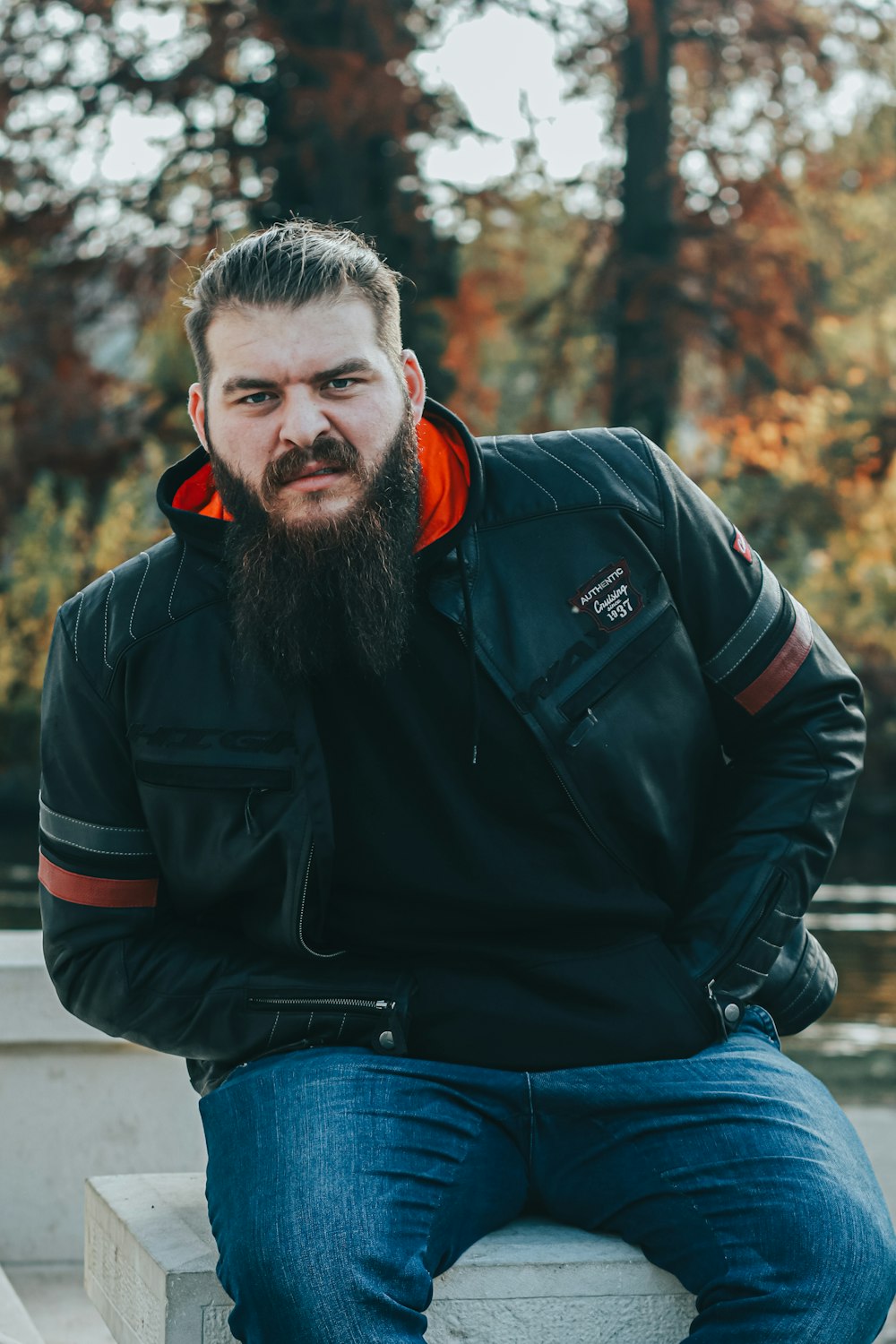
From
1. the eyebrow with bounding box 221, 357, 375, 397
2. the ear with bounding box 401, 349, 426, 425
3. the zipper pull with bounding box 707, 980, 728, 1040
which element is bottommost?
the zipper pull with bounding box 707, 980, 728, 1040

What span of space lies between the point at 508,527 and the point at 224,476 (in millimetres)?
417

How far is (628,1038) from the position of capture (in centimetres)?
232

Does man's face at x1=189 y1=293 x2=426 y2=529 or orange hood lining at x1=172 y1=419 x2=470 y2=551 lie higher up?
man's face at x1=189 y1=293 x2=426 y2=529

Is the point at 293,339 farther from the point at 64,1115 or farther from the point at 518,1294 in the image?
the point at 64,1115

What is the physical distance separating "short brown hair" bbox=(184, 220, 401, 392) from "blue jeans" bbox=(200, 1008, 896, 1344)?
3.43 ft

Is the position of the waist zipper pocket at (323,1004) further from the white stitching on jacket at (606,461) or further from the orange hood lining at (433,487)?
the white stitching on jacket at (606,461)

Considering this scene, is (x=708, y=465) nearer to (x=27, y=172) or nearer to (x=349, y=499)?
(x=27, y=172)

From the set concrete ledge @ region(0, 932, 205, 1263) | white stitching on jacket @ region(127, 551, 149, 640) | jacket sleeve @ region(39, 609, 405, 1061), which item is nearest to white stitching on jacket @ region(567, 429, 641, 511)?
white stitching on jacket @ region(127, 551, 149, 640)

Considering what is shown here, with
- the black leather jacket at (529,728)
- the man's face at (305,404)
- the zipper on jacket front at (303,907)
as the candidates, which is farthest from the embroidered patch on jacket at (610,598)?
the zipper on jacket front at (303,907)

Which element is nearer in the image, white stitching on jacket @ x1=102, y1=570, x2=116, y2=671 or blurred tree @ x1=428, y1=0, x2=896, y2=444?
white stitching on jacket @ x1=102, y1=570, x2=116, y2=671

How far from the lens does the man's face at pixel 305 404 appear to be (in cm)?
241

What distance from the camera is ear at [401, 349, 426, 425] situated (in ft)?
8.46

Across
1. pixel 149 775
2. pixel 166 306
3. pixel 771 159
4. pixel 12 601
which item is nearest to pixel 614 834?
pixel 149 775

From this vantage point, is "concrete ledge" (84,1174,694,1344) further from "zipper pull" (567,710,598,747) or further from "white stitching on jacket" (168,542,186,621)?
"white stitching on jacket" (168,542,186,621)
